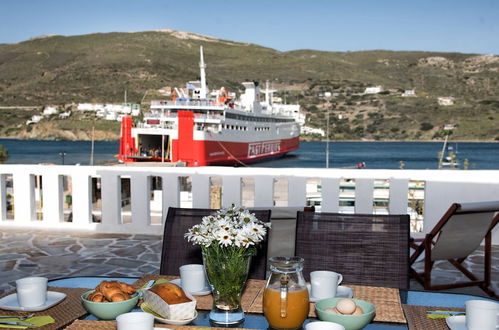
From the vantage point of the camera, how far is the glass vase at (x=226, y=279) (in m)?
1.33

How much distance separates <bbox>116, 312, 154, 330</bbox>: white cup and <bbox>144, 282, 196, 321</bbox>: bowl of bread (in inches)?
6.6

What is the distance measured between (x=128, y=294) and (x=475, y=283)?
7.92 feet

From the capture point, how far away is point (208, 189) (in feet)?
15.1

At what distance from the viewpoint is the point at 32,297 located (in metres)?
1.47

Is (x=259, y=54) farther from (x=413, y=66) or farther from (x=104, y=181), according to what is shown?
(x=104, y=181)

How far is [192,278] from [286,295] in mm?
433

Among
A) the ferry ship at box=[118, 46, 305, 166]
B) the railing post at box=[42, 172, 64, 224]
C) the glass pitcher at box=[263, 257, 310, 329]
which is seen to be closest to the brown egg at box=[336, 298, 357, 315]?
the glass pitcher at box=[263, 257, 310, 329]

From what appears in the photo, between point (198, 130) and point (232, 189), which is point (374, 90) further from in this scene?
point (232, 189)

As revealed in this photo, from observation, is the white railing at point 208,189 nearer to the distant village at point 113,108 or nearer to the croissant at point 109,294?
the croissant at point 109,294

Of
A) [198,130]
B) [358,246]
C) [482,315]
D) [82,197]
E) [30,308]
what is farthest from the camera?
[198,130]

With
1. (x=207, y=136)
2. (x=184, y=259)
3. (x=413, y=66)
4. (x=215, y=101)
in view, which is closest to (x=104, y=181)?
(x=184, y=259)

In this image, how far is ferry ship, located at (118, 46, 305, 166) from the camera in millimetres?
38656

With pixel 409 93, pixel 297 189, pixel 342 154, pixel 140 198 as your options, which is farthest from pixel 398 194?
pixel 409 93

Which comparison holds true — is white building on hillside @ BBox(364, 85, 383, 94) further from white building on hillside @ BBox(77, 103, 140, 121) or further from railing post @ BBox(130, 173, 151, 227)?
railing post @ BBox(130, 173, 151, 227)
